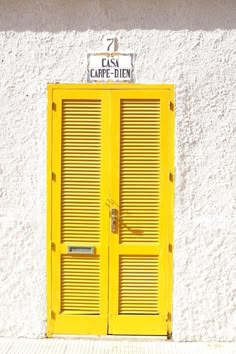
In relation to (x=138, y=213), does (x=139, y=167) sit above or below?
above

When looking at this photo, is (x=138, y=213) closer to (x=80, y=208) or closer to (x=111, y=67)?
(x=80, y=208)

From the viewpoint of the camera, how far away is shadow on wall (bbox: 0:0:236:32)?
617 cm

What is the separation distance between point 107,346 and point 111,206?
125 cm

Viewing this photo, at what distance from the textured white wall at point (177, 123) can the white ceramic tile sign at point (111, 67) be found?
0.07 meters

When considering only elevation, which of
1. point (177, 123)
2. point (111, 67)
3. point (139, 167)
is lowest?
point (139, 167)

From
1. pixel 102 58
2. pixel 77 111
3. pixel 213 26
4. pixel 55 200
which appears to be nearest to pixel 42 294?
pixel 55 200

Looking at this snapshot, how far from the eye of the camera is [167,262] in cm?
623

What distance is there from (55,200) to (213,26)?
6.98ft

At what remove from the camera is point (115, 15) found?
6.19 meters

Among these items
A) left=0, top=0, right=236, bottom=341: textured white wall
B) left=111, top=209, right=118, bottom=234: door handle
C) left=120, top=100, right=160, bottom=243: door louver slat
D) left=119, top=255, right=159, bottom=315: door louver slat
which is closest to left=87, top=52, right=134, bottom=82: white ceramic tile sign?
left=0, top=0, right=236, bottom=341: textured white wall

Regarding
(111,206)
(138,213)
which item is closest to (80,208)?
(111,206)

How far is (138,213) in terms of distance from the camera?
6227mm

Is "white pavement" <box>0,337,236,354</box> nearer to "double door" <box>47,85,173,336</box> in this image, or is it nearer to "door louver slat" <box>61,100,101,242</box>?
"double door" <box>47,85,173,336</box>

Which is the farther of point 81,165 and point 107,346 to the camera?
point 81,165
